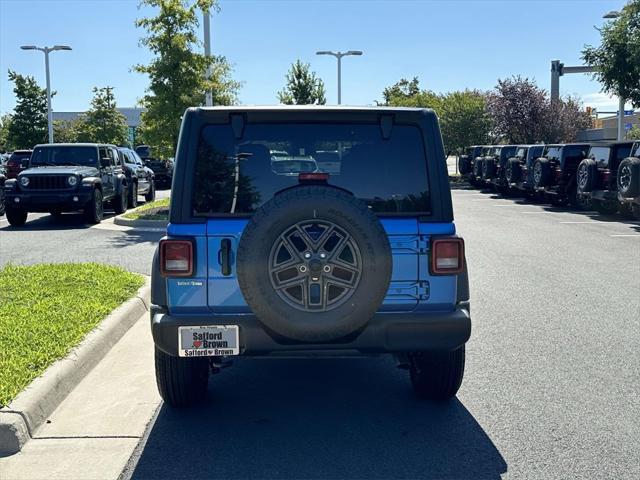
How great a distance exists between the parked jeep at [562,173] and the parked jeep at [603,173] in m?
1.56

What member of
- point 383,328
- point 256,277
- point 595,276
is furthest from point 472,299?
point 256,277

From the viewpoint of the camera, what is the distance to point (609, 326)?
23.7 feet

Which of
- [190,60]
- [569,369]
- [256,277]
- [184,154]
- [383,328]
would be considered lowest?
[569,369]

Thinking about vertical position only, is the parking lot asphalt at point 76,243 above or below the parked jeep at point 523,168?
below

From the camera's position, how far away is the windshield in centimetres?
1777

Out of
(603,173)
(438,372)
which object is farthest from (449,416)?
(603,173)

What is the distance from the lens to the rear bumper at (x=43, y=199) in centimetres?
1644

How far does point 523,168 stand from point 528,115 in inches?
606

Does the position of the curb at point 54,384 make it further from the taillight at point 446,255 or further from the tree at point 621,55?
the tree at point 621,55

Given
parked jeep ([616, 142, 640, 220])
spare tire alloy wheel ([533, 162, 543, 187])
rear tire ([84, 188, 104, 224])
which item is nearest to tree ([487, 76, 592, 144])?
spare tire alloy wheel ([533, 162, 543, 187])

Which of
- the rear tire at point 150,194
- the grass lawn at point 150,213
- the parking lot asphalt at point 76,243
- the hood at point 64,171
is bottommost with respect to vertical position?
the parking lot asphalt at point 76,243

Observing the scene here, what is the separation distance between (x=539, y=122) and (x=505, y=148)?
37.6ft

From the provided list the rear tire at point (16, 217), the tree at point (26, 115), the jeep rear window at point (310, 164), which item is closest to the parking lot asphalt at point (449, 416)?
the jeep rear window at point (310, 164)

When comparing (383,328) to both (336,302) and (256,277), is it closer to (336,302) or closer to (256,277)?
(336,302)
